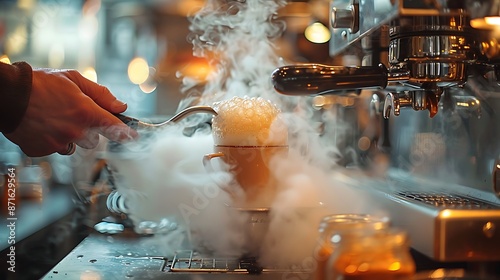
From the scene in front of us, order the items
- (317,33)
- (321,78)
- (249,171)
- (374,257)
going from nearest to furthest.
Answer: (374,257), (321,78), (249,171), (317,33)

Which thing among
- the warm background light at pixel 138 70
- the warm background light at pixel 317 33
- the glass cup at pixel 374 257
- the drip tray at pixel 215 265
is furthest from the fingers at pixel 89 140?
the warm background light at pixel 138 70

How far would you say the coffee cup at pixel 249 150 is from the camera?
0.92m

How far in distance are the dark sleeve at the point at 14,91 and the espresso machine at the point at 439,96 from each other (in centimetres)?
39

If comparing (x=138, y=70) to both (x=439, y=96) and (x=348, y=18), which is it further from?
(x=439, y=96)

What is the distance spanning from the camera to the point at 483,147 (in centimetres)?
89

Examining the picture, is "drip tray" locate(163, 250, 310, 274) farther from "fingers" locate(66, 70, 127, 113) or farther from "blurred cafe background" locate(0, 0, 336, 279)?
"blurred cafe background" locate(0, 0, 336, 279)

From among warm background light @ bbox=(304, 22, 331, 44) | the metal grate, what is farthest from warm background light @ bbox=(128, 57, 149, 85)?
the metal grate

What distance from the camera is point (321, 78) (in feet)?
2.66

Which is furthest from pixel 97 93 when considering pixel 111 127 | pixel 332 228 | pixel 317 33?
pixel 317 33

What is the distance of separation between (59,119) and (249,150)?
0.30 meters

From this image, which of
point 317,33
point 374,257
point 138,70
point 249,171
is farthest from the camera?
point 138,70

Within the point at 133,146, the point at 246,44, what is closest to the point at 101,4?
the point at 246,44

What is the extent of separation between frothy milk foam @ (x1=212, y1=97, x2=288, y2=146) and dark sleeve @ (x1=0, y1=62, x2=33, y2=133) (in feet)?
0.98

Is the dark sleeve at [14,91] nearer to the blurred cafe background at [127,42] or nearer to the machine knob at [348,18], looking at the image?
the machine knob at [348,18]
